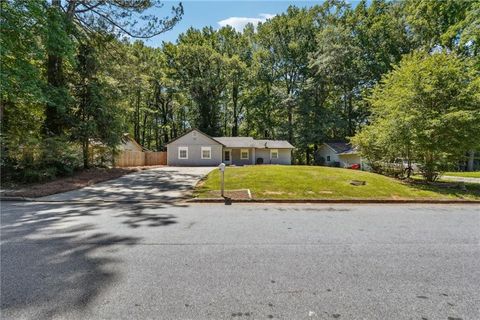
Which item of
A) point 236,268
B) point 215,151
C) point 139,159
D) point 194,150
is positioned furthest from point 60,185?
point 215,151

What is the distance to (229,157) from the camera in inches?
1235

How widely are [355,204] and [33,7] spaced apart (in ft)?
46.9

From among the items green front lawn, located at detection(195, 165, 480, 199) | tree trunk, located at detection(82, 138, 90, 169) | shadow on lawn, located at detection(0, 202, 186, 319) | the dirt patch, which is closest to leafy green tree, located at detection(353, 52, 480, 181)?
green front lawn, located at detection(195, 165, 480, 199)

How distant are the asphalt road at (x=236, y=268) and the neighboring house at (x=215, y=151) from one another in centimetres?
2209

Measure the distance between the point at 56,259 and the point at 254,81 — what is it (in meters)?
38.3

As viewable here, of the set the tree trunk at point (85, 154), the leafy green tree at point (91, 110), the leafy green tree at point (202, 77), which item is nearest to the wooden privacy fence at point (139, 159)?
the tree trunk at point (85, 154)

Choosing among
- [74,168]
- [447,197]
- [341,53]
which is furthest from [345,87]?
[74,168]

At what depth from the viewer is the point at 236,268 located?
11.9ft

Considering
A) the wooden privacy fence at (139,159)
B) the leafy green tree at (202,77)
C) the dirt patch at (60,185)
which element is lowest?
the dirt patch at (60,185)

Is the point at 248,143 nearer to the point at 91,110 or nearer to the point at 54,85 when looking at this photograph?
the point at 91,110

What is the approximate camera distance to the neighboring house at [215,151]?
28.6m

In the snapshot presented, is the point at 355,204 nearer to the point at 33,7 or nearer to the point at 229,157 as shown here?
the point at 33,7

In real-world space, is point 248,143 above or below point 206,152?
above

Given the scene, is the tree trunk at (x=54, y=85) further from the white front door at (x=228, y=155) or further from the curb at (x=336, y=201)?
the white front door at (x=228, y=155)
